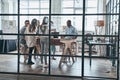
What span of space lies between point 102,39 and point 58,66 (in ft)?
5.16

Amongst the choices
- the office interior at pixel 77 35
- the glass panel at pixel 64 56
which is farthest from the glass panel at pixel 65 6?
the glass panel at pixel 64 56

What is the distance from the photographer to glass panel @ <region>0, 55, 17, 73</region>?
7027mm

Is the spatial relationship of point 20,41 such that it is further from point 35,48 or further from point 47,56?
point 47,56

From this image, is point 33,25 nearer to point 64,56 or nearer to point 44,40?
point 44,40

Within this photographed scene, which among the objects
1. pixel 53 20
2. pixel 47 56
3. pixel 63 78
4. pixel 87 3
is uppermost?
pixel 87 3

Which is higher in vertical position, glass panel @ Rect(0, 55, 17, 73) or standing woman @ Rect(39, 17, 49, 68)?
standing woman @ Rect(39, 17, 49, 68)

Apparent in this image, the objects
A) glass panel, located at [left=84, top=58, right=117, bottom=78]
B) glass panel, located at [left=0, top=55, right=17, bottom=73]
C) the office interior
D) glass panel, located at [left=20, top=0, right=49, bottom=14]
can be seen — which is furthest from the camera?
glass panel, located at [left=0, top=55, right=17, bottom=73]

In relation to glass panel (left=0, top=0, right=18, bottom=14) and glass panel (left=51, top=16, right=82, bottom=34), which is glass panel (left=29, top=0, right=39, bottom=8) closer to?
glass panel (left=0, top=0, right=18, bottom=14)

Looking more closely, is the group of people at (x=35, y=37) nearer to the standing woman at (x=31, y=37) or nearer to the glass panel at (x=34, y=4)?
the standing woman at (x=31, y=37)

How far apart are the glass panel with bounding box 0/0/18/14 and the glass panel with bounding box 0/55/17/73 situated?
1328mm

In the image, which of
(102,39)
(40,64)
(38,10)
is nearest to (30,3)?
(38,10)

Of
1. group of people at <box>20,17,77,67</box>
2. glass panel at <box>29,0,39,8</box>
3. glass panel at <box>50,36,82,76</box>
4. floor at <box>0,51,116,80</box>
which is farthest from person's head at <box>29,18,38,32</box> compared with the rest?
floor at <box>0,51,116,80</box>

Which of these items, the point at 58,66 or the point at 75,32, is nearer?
the point at 75,32

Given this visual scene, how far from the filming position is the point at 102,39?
21.2 feet
